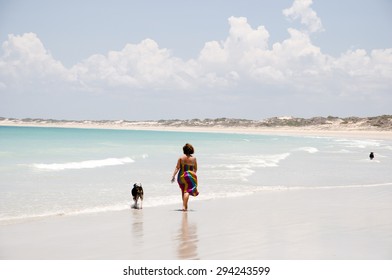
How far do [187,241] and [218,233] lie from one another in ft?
2.65

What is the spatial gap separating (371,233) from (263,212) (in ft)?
9.79

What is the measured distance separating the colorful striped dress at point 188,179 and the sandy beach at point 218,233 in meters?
0.56

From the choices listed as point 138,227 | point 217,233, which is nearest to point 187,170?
point 138,227

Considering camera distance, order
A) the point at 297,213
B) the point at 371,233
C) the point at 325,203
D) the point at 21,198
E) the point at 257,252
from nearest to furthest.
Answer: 1. the point at 257,252
2. the point at 371,233
3. the point at 297,213
4. the point at 325,203
5. the point at 21,198

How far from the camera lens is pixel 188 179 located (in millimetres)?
10578

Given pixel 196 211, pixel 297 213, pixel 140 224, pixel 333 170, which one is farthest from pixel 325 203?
pixel 333 170

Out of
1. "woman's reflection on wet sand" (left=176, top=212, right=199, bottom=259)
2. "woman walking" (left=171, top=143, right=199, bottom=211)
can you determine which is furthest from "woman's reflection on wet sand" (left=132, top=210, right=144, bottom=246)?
"woman walking" (left=171, top=143, right=199, bottom=211)

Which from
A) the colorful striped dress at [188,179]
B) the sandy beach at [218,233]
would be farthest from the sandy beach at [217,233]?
the colorful striped dress at [188,179]

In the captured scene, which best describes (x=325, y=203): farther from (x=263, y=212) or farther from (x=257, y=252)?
(x=257, y=252)

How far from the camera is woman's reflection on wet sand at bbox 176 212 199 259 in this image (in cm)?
675

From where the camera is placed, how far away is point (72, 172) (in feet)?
Answer: 67.2
